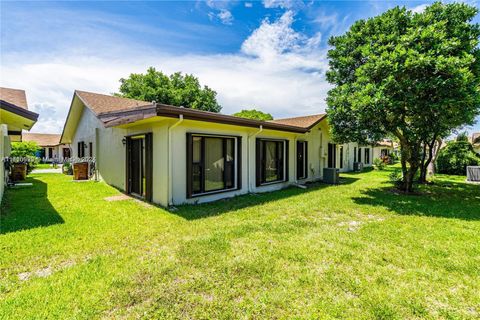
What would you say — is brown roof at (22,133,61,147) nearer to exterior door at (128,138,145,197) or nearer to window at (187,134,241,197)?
exterior door at (128,138,145,197)

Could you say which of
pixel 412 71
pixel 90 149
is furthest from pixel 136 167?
pixel 412 71

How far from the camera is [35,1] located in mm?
6887

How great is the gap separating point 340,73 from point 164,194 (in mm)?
7575

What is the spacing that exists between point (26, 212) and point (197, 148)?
15.3 ft

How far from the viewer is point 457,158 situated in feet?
56.1

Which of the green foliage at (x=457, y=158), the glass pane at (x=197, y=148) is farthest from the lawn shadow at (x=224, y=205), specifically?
the green foliage at (x=457, y=158)

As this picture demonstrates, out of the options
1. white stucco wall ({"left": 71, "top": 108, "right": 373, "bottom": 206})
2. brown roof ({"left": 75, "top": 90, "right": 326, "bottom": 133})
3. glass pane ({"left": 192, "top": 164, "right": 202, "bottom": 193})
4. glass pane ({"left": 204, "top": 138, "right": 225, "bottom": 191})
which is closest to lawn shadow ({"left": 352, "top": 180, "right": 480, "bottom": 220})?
white stucco wall ({"left": 71, "top": 108, "right": 373, "bottom": 206})

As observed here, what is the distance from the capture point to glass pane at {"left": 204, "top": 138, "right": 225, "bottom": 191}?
7645mm

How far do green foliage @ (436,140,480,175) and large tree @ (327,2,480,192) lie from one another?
1284 centimetres

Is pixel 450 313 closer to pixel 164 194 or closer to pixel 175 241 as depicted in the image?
pixel 175 241

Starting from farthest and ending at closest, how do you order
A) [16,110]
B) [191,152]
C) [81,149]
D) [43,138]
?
1. [43,138]
2. [81,149]
3. [191,152]
4. [16,110]

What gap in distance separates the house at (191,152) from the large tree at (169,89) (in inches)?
516

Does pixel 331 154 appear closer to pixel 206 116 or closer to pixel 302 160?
pixel 302 160

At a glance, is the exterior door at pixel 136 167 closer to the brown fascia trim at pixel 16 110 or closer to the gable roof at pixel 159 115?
the gable roof at pixel 159 115
